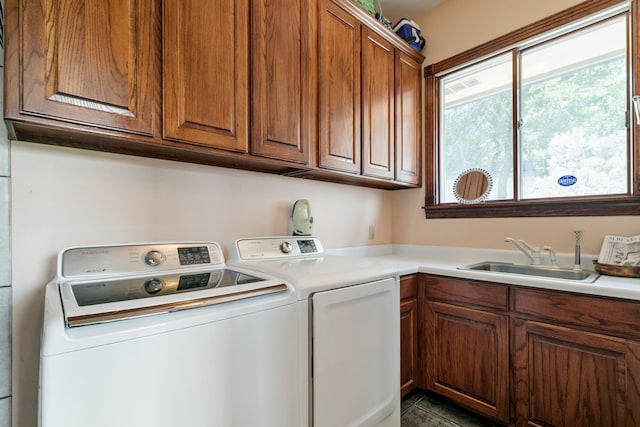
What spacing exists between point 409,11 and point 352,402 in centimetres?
278

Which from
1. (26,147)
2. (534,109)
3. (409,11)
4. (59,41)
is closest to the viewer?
(59,41)

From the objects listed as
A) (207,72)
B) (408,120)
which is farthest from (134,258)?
(408,120)

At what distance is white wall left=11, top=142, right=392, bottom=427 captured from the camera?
1.10 m

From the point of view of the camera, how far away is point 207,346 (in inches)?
31.2

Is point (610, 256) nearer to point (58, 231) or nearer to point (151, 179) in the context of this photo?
point (151, 179)

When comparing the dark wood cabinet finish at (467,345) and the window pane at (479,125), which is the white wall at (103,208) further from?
the window pane at (479,125)

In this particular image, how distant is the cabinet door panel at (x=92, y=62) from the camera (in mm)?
929

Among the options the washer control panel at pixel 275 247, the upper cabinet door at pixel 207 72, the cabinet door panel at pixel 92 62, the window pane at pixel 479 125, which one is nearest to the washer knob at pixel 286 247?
the washer control panel at pixel 275 247

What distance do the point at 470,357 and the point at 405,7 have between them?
2.57 m

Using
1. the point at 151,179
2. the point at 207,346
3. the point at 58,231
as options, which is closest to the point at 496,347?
the point at 207,346

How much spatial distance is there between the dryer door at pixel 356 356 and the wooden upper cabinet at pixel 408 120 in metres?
1.17

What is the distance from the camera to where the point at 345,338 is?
1153 millimetres

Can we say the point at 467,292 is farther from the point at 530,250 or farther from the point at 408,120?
the point at 408,120

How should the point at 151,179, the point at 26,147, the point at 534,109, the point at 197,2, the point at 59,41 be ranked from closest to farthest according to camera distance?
1. the point at 59,41
2. the point at 26,147
3. the point at 197,2
4. the point at 151,179
5. the point at 534,109
